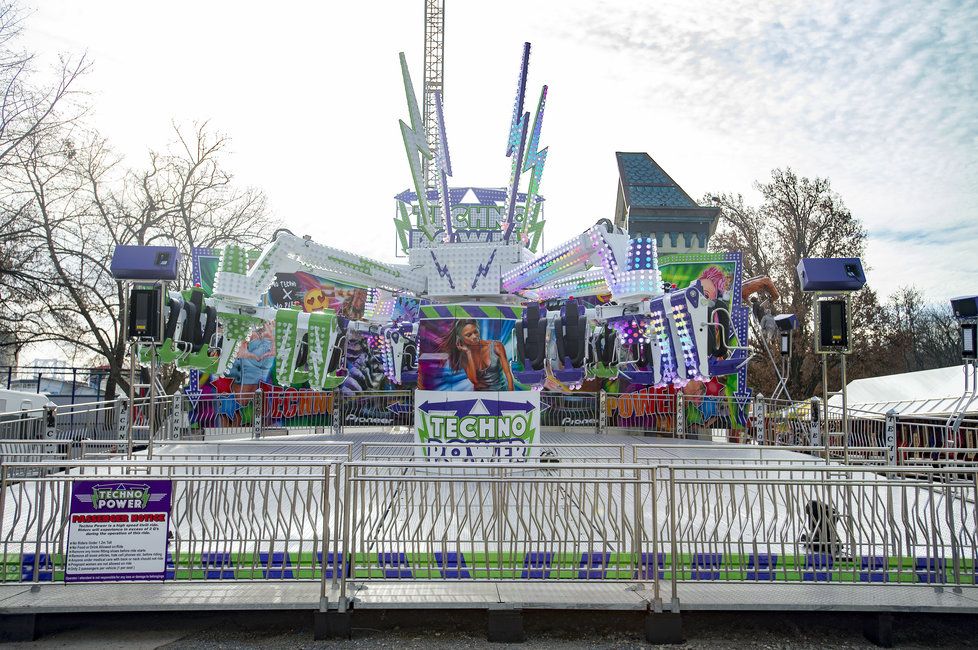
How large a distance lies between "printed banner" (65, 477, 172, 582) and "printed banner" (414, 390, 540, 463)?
4.81 metres

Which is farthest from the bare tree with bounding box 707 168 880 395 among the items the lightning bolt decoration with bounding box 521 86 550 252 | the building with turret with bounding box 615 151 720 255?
the lightning bolt decoration with bounding box 521 86 550 252

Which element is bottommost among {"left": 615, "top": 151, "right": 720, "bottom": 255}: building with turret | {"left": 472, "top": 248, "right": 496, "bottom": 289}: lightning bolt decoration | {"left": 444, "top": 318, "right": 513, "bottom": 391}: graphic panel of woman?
{"left": 444, "top": 318, "right": 513, "bottom": 391}: graphic panel of woman

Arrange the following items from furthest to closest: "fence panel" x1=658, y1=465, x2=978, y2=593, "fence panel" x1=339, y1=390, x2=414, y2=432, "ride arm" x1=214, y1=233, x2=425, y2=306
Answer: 1. "fence panel" x1=339, y1=390, x2=414, y2=432
2. "ride arm" x1=214, y1=233, x2=425, y2=306
3. "fence panel" x1=658, y1=465, x2=978, y2=593

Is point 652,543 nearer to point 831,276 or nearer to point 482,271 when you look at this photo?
point 831,276

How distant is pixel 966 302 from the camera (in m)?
10.2

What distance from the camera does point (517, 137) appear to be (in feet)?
37.8

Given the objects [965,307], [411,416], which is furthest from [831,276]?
[411,416]

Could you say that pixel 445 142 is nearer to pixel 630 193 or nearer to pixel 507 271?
pixel 507 271

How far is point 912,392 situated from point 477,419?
15088mm

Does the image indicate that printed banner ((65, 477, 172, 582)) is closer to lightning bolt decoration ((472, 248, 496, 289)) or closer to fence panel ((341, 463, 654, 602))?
fence panel ((341, 463, 654, 602))

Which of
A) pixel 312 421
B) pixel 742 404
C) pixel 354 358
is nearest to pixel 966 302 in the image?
pixel 742 404

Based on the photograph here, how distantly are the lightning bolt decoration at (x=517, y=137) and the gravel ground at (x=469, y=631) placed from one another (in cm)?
759

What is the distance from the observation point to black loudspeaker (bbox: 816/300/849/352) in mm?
8289

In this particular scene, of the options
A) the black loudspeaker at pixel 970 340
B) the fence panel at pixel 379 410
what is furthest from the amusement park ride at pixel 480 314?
the fence panel at pixel 379 410
